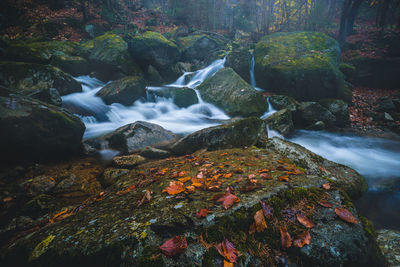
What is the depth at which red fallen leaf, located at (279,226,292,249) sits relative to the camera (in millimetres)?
1272

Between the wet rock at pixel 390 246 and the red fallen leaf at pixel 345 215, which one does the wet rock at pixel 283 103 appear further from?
the red fallen leaf at pixel 345 215

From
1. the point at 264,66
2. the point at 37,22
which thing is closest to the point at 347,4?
the point at 264,66

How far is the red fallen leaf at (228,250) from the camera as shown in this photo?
1.15 metres

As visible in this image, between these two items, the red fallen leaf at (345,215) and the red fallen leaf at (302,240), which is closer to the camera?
the red fallen leaf at (302,240)

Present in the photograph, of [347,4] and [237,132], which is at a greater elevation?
[347,4]

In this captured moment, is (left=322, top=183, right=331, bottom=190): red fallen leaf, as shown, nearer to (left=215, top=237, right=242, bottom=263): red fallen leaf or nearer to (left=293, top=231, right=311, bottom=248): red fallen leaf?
(left=293, top=231, right=311, bottom=248): red fallen leaf

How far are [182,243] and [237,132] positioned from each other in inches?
142

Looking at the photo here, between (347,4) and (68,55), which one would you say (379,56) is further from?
(68,55)

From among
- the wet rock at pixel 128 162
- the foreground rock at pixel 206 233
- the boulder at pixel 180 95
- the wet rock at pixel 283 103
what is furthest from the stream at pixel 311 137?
the foreground rock at pixel 206 233

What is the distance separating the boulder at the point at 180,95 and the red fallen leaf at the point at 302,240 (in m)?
8.64

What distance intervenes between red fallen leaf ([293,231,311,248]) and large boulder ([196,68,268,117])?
7072 mm


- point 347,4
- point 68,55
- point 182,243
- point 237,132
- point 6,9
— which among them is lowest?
point 237,132

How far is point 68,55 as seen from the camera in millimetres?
10289

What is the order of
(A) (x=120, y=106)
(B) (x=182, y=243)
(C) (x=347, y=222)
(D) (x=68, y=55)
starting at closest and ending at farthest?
(B) (x=182, y=243), (C) (x=347, y=222), (A) (x=120, y=106), (D) (x=68, y=55)
